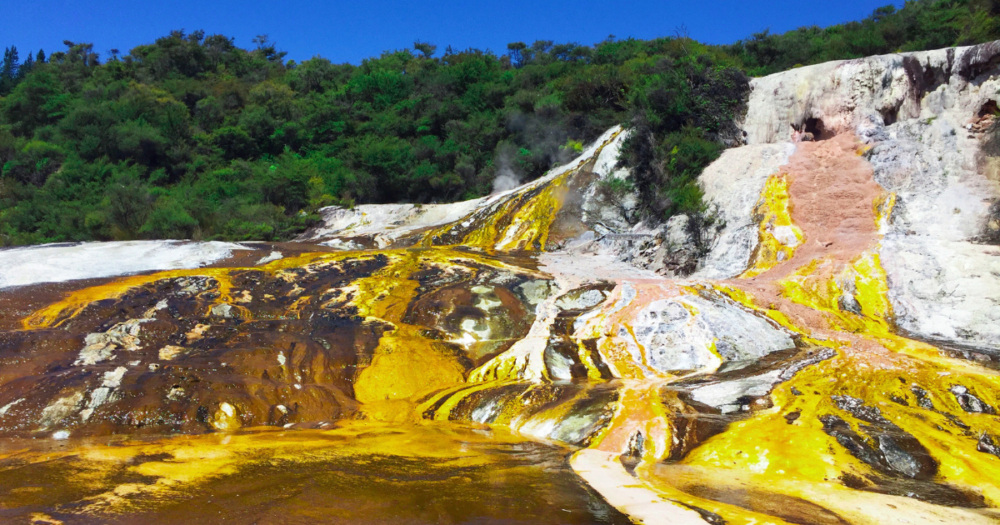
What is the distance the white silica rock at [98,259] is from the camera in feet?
38.9

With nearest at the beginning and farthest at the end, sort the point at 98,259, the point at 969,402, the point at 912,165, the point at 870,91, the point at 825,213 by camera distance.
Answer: the point at 969,402 < the point at 98,259 < the point at 825,213 < the point at 912,165 < the point at 870,91

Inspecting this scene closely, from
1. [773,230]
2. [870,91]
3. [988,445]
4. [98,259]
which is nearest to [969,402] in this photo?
[988,445]

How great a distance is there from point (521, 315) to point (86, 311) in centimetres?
686

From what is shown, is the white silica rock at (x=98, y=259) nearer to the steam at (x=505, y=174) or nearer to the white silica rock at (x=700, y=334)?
the white silica rock at (x=700, y=334)

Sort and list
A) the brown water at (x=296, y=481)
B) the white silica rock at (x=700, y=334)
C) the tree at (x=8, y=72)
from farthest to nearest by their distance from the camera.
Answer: the tree at (x=8, y=72) < the white silica rock at (x=700, y=334) < the brown water at (x=296, y=481)

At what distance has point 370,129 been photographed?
1128 inches

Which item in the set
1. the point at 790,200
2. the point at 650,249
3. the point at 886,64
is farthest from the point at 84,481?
the point at 886,64

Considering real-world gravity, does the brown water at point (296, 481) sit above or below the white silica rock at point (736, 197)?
below

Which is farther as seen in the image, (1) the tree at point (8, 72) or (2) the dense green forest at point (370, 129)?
(1) the tree at point (8, 72)

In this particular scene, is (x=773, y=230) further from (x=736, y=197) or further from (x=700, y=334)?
(x=700, y=334)

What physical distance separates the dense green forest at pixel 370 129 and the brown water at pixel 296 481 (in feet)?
32.9

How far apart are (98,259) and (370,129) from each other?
16.8 m

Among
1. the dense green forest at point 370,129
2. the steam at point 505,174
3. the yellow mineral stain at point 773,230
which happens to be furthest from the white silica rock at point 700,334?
the steam at point 505,174

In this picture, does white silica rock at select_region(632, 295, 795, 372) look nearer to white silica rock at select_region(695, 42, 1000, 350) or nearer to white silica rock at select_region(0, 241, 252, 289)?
white silica rock at select_region(695, 42, 1000, 350)
